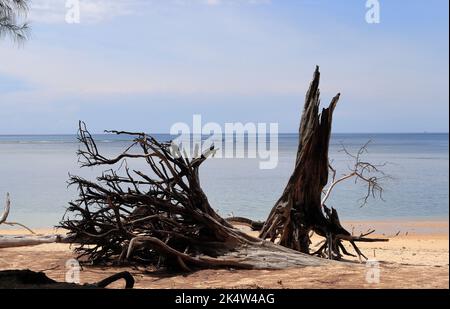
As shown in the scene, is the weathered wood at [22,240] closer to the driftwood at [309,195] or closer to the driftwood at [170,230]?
the driftwood at [170,230]

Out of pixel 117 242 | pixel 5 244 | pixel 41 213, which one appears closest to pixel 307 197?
pixel 117 242

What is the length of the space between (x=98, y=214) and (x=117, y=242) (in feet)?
1.41

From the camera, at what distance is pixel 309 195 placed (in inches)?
322

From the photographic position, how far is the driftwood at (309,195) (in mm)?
7859

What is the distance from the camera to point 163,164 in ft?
24.2

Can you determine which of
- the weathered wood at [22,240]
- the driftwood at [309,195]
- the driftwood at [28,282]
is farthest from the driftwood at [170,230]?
the driftwood at [28,282]

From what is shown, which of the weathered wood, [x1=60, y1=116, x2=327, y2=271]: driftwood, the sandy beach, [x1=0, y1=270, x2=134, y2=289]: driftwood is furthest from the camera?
the weathered wood

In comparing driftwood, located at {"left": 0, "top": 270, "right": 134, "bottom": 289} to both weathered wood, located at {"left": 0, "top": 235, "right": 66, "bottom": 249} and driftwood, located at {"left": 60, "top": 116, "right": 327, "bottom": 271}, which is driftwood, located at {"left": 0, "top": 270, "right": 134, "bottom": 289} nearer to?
driftwood, located at {"left": 60, "top": 116, "right": 327, "bottom": 271}

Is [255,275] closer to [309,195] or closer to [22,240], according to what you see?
[309,195]

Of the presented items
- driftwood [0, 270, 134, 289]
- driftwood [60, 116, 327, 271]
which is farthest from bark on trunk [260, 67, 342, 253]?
driftwood [0, 270, 134, 289]

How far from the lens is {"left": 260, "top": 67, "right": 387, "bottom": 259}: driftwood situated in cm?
786

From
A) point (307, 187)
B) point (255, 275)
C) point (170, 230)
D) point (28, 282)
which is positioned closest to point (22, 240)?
point (170, 230)
